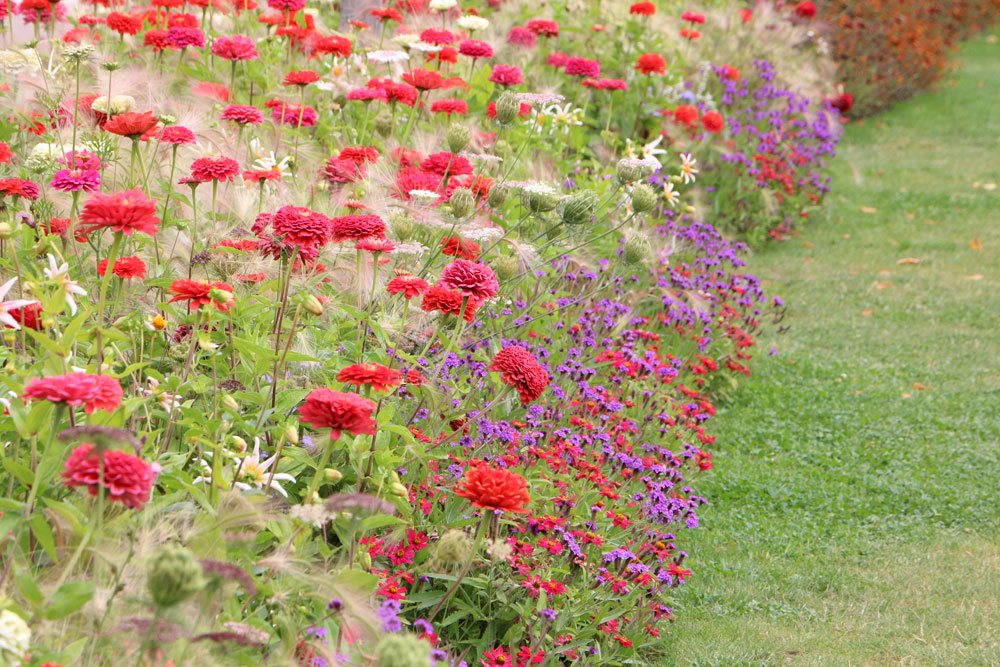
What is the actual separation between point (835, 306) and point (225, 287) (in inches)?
187

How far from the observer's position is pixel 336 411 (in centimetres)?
219

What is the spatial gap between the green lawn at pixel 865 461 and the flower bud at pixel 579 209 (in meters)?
1.27

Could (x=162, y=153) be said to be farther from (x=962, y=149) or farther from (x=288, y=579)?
(x=962, y=149)

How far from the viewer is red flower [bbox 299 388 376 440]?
2.19m

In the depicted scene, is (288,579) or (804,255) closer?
(288,579)

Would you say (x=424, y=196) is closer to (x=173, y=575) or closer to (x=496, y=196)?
(x=496, y=196)

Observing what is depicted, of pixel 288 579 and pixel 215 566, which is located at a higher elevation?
pixel 215 566

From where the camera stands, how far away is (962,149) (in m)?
10.3

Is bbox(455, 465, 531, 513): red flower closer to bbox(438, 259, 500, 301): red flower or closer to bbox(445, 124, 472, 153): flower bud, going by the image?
bbox(438, 259, 500, 301): red flower

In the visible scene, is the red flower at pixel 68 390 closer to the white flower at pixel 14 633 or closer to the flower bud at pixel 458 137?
the white flower at pixel 14 633

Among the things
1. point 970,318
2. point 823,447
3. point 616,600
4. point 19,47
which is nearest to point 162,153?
point 19,47

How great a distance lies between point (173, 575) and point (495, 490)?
→ 809 mm

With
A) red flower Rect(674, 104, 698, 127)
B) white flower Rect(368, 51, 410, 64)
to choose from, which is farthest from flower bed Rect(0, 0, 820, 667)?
red flower Rect(674, 104, 698, 127)

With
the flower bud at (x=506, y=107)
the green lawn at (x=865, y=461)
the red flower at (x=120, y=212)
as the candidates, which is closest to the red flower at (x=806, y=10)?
the green lawn at (x=865, y=461)
